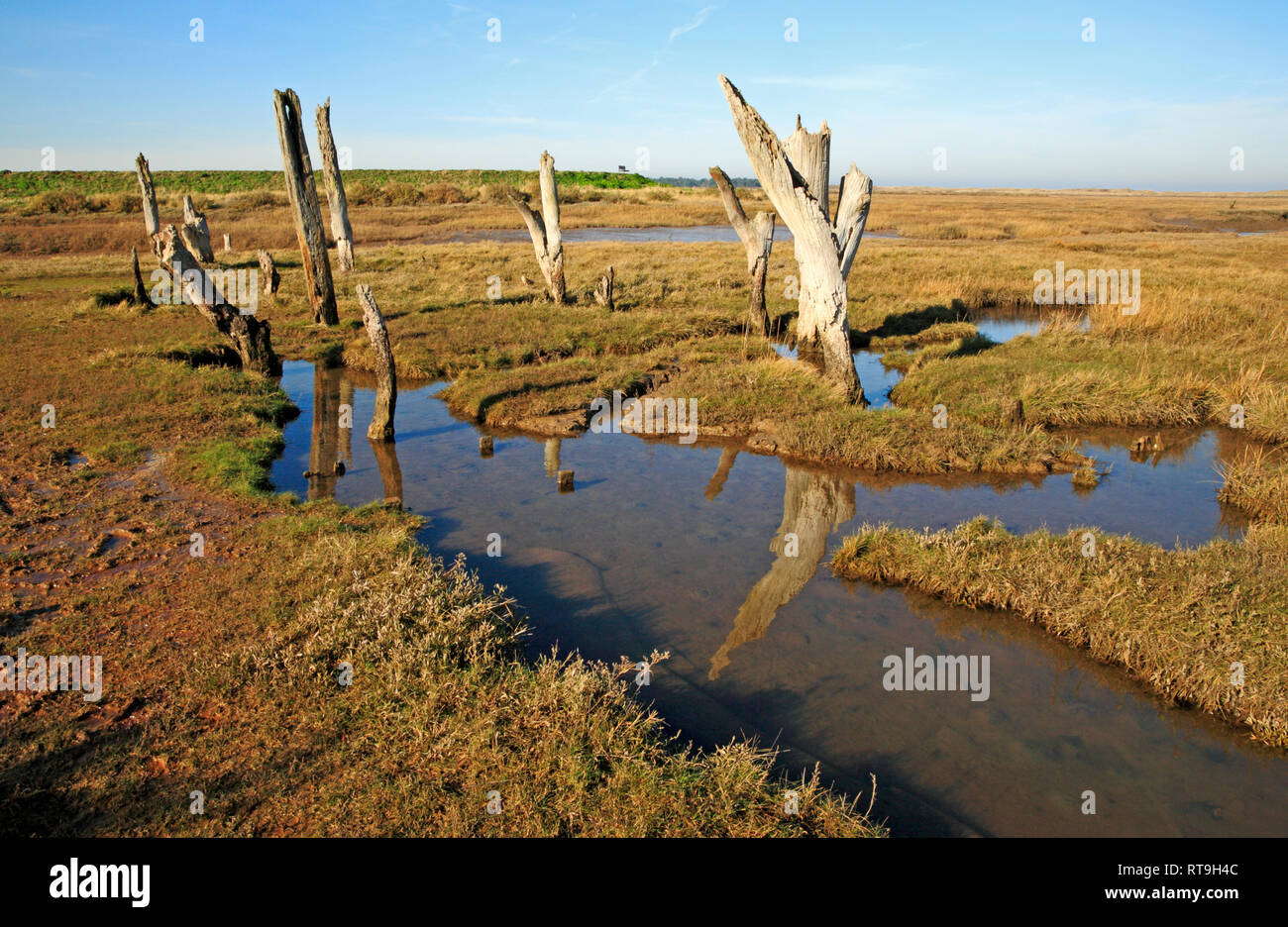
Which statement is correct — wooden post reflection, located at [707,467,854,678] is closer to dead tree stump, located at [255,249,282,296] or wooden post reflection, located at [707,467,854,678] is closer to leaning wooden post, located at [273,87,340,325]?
leaning wooden post, located at [273,87,340,325]

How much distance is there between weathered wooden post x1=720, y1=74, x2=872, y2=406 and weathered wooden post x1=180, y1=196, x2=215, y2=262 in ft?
36.0


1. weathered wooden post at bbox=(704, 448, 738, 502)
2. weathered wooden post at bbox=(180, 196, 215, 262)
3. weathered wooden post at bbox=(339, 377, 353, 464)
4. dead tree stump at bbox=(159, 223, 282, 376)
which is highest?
weathered wooden post at bbox=(180, 196, 215, 262)

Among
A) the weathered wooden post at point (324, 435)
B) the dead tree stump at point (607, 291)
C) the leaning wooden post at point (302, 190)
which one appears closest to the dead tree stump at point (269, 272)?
the leaning wooden post at point (302, 190)

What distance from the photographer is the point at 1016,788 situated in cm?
492

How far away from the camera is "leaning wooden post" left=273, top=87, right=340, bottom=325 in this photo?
16.8 metres

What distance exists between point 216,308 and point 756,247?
36.6 feet

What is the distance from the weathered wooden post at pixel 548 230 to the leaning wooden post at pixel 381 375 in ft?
28.9

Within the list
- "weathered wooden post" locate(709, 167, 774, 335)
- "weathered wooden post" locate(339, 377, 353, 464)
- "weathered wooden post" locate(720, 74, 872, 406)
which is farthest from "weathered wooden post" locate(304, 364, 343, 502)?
"weathered wooden post" locate(709, 167, 774, 335)

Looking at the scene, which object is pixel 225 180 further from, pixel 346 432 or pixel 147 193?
pixel 346 432

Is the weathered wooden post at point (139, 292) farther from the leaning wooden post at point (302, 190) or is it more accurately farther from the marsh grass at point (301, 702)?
the marsh grass at point (301, 702)

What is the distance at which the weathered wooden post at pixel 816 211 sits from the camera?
12703 millimetres

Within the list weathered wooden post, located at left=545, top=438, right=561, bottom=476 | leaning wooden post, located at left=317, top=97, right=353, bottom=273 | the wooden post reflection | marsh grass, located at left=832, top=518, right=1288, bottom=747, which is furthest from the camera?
leaning wooden post, located at left=317, top=97, right=353, bottom=273

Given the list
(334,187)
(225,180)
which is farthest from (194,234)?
(225,180)
